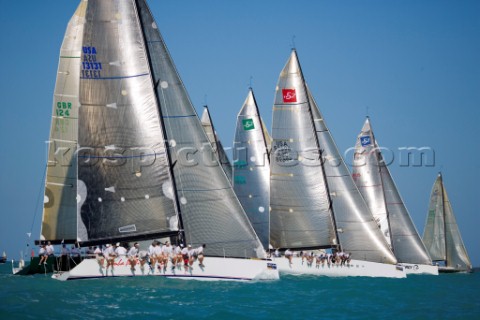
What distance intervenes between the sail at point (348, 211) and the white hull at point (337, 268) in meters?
1.99

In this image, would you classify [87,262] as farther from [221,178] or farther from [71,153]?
[71,153]

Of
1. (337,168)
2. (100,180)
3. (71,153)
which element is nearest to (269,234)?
(337,168)

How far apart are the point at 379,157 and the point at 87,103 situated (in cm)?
2699

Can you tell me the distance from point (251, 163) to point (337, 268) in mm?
9139

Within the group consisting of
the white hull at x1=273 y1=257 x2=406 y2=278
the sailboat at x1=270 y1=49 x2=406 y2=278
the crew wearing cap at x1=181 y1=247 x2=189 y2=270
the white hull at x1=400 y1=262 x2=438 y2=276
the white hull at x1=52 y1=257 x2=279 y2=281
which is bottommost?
the white hull at x1=400 y1=262 x2=438 y2=276

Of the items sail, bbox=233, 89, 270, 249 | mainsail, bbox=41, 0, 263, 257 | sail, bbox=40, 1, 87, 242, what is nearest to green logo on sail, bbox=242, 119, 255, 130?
sail, bbox=233, 89, 270, 249

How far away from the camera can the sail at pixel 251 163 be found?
45.5m

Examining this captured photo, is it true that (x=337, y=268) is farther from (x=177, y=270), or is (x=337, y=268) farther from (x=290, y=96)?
(x=177, y=270)

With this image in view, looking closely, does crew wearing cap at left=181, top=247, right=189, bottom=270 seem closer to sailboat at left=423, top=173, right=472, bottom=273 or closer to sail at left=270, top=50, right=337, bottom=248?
sail at left=270, top=50, right=337, bottom=248

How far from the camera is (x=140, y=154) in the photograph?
3177 cm

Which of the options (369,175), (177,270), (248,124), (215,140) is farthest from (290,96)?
(177,270)

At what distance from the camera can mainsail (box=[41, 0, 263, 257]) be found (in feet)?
103

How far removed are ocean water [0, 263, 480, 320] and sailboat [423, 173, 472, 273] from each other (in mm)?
28174

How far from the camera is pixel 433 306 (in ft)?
90.7
